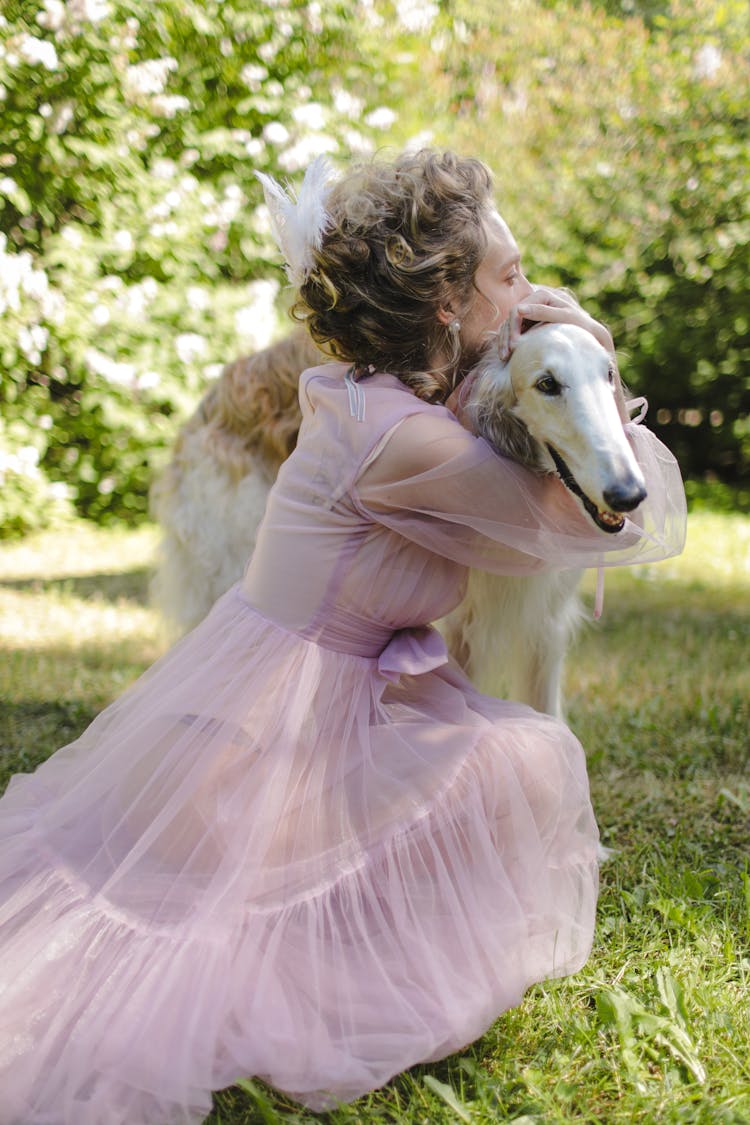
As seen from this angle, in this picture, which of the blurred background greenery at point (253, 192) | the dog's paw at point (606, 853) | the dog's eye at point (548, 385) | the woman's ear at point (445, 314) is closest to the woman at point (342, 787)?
the woman's ear at point (445, 314)

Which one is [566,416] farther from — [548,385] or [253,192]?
[253,192]

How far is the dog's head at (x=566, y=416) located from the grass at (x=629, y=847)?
815mm

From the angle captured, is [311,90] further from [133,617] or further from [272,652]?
[272,652]

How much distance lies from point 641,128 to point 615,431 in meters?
7.55

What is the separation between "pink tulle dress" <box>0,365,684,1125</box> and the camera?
1534mm

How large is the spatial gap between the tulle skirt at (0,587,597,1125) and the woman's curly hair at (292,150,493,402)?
542mm

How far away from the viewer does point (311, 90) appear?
6914 millimetres

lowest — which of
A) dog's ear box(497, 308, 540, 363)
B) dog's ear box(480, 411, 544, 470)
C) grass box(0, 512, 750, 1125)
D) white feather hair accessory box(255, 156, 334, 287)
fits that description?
grass box(0, 512, 750, 1125)

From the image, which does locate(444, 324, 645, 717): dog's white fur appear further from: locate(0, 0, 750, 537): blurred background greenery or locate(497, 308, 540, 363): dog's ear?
→ locate(0, 0, 750, 537): blurred background greenery

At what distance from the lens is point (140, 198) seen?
6352mm

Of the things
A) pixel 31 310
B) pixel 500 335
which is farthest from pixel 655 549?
pixel 31 310

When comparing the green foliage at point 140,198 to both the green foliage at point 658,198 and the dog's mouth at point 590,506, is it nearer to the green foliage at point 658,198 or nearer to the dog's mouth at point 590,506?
the green foliage at point 658,198

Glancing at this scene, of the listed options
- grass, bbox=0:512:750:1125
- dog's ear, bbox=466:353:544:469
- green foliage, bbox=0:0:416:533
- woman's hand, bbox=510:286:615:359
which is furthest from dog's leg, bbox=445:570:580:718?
green foliage, bbox=0:0:416:533

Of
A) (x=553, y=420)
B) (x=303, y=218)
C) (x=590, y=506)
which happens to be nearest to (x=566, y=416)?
(x=553, y=420)
